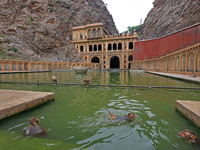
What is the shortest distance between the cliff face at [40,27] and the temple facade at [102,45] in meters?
3.60

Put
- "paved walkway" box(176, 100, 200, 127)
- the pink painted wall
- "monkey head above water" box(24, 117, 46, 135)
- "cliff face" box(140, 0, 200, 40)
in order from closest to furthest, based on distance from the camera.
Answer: "monkey head above water" box(24, 117, 46, 135)
"paved walkway" box(176, 100, 200, 127)
the pink painted wall
"cliff face" box(140, 0, 200, 40)

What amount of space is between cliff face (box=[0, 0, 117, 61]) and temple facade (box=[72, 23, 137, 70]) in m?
3.60

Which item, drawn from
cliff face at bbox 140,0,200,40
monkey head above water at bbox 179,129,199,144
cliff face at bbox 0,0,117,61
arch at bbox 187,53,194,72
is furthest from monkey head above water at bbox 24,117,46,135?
cliff face at bbox 0,0,117,61

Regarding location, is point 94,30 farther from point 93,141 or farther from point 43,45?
point 93,141

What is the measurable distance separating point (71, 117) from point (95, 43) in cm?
4583

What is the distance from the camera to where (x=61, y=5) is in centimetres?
4975

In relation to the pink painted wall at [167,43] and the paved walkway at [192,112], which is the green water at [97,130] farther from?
the pink painted wall at [167,43]

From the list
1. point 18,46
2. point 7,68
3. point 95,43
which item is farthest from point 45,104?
point 95,43

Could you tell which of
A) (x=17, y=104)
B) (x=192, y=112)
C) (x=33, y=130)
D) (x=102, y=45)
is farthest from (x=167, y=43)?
(x=33, y=130)

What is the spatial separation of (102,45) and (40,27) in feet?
73.4

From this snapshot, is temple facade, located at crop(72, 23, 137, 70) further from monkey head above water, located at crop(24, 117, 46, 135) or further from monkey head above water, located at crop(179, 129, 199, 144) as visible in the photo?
monkey head above water, located at crop(24, 117, 46, 135)

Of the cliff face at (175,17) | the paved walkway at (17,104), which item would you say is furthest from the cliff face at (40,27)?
the paved walkway at (17,104)

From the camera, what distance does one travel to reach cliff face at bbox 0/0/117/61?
36312 millimetres

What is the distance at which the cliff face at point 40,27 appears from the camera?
36.3 metres
